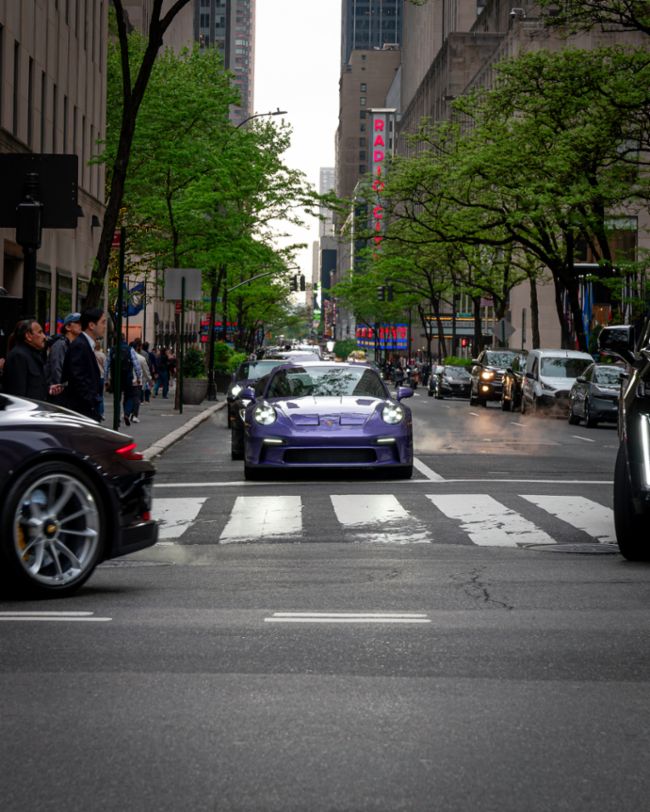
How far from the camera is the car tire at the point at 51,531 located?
818cm

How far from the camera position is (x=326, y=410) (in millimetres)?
17047

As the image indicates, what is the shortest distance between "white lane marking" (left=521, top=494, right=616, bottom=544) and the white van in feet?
82.1

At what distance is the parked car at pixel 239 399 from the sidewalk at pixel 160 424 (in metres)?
1.17

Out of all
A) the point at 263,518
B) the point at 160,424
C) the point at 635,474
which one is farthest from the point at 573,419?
the point at 635,474

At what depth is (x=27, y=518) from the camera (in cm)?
830

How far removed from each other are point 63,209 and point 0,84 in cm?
1953

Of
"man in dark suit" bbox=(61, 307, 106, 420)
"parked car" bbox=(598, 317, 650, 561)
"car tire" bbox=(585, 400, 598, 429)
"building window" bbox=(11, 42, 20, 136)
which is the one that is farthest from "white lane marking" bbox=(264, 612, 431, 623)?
"building window" bbox=(11, 42, 20, 136)

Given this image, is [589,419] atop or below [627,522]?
below

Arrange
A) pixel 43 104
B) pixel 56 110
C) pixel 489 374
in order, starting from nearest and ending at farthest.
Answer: pixel 43 104 < pixel 56 110 < pixel 489 374

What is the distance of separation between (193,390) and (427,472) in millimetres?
25748

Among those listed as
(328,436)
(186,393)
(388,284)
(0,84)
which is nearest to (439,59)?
(388,284)

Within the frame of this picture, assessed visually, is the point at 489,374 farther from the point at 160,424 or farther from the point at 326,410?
the point at 326,410

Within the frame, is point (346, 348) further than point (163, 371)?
Yes

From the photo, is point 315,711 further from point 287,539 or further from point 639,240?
point 639,240
